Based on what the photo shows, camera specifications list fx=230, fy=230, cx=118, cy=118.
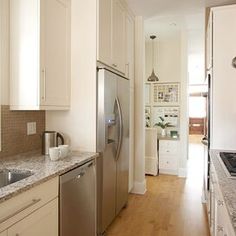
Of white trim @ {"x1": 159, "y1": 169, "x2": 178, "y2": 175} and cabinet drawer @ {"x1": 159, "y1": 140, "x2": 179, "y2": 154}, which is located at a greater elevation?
cabinet drawer @ {"x1": 159, "y1": 140, "x2": 179, "y2": 154}

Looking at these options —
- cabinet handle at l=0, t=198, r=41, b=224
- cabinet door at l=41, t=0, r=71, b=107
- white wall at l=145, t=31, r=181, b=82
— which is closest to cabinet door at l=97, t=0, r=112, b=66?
cabinet door at l=41, t=0, r=71, b=107

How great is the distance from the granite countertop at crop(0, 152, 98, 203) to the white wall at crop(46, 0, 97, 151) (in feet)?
0.67

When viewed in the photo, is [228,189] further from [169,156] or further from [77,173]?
[169,156]

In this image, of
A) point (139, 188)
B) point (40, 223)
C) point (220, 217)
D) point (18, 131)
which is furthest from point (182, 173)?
point (40, 223)

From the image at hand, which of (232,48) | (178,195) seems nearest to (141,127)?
(178,195)

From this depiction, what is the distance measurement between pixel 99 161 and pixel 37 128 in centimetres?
73

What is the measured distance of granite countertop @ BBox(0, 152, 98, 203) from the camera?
Result: 125 cm

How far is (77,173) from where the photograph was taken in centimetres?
184

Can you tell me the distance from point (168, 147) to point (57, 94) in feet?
10.3

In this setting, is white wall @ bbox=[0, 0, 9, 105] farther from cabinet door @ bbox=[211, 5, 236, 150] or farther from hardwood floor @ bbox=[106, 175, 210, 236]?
cabinet door @ bbox=[211, 5, 236, 150]

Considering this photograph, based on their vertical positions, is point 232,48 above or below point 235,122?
above

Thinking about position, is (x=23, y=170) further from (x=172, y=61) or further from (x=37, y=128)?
(x=172, y=61)

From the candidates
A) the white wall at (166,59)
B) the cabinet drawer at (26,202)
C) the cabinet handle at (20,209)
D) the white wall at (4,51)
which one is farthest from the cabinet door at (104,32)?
the white wall at (166,59)

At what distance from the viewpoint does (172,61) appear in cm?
522
